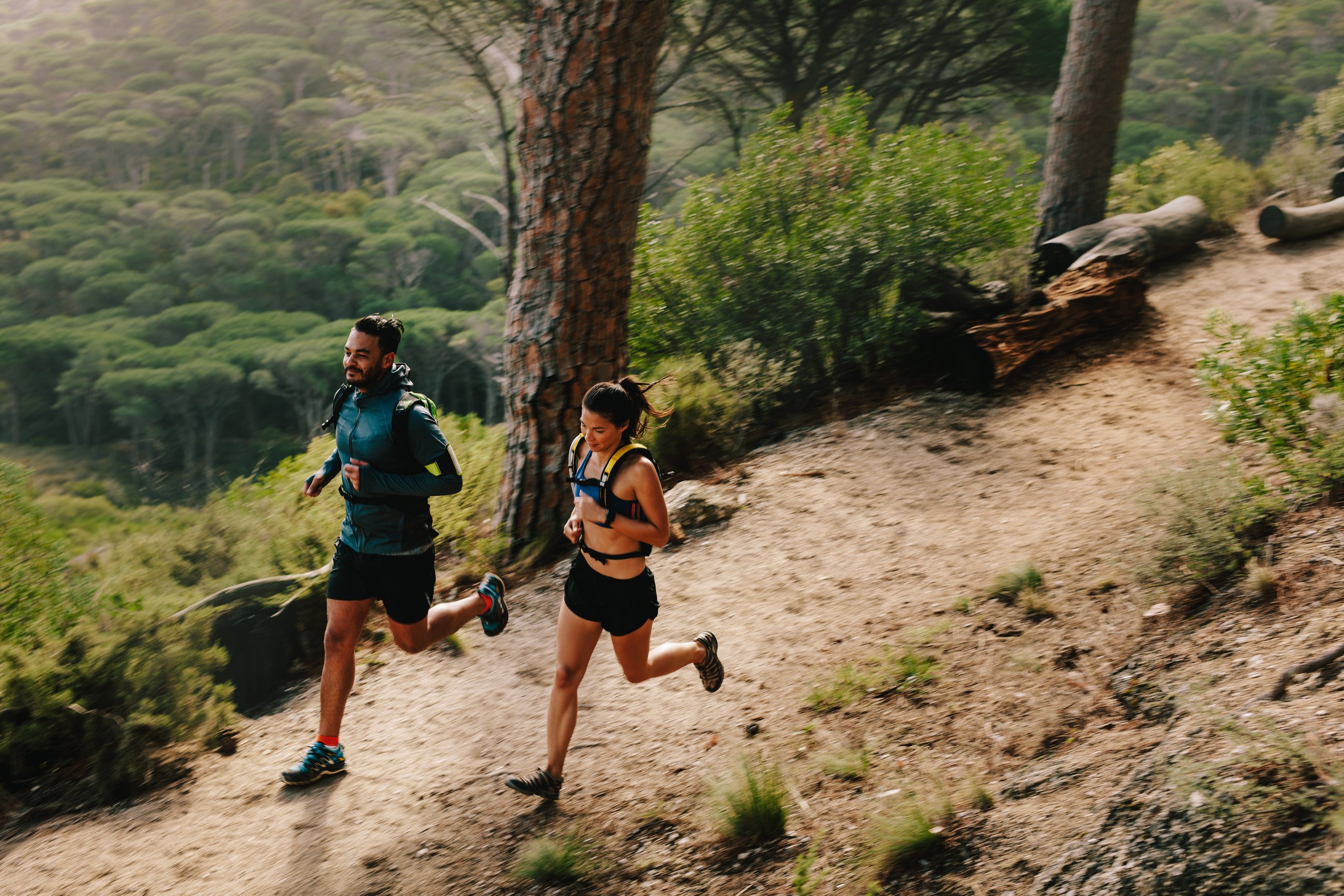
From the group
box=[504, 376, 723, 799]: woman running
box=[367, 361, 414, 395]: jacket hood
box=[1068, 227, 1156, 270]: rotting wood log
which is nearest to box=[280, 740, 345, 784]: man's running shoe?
box=[504, 376, 723, 799]: woman running

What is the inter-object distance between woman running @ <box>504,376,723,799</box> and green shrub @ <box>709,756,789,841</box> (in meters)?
0.62

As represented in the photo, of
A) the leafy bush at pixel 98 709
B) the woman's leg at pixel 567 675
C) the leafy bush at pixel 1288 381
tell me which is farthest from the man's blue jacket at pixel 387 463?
the leafy bush at pixel 1288 381

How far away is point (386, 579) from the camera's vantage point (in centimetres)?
409

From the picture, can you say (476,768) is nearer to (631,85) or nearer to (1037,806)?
(1037,806)

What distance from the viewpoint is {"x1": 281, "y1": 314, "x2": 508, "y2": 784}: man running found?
3918mm

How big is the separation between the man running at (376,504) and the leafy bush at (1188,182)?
970 cm

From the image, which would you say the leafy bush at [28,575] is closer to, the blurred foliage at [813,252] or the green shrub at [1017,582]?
the blurred foliage at [813,252]

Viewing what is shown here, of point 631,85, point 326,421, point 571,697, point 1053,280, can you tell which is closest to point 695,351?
point 631,85

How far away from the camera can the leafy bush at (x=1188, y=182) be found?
10812 millimetres

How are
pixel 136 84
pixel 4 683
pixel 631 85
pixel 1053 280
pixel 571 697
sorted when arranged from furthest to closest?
1. pixel 136 84
2. pixel 1053 280
3. pixel 631 85
4. pixel 4 683
5. pixel 571 697

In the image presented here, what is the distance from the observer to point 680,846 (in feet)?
11.3

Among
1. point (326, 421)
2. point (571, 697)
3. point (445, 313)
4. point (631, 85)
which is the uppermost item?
point (631, 85)

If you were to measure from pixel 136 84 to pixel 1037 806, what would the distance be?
83225 mm

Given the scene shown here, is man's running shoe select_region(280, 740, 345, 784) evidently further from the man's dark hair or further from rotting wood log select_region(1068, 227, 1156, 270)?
rotting wood log select_region(1068, 227, 1156, 270)
